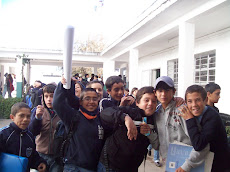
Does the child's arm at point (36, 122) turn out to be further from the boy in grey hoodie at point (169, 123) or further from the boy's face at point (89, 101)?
the boy in grey hoodie at point (169, 123)

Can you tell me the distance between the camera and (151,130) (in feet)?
5.82

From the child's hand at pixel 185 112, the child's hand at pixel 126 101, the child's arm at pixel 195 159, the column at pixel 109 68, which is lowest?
the child's arm at pixel 195 159

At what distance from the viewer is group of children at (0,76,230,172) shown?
5.41ft

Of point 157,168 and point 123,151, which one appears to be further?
point 157,168

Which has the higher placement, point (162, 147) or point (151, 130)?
point (151, 130)

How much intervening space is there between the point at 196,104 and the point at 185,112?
13cm

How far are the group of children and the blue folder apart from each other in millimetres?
84

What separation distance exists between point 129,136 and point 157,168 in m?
3.03

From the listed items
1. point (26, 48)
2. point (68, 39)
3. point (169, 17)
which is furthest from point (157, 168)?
point (26, 48)

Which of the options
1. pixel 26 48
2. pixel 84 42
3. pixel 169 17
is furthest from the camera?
pixel 84 42

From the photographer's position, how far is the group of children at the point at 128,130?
1650 mm

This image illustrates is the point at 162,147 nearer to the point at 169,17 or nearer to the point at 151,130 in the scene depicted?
the point at 151,130

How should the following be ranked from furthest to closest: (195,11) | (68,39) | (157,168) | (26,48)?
(26,48)
(195,11)
(157,168)
(68,39)

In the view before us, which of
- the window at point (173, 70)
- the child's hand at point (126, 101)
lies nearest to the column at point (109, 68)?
the window at point (173, 70)
